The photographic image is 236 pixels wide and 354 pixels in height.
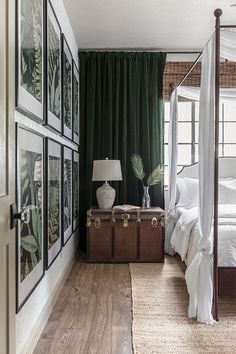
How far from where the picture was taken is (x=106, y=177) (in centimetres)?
465

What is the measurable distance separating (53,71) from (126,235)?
7.68 ft

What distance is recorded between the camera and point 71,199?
434 centimetres

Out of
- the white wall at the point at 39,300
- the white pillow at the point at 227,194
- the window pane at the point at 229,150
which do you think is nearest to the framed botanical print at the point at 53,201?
the white wall at the point at 39,300

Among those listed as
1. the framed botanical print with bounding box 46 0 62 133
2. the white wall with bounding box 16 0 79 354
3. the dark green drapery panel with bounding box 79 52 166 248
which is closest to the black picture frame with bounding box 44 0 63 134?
the framed botanical print with bounding box 46 0 62 133

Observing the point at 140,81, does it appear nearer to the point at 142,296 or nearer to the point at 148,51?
the point at 148,51

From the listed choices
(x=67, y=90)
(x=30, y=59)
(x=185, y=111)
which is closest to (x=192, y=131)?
(x=185, y=111)

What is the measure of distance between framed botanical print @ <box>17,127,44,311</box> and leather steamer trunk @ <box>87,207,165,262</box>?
200 cm

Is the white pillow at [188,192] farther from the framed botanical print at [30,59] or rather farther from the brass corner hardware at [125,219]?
the framed botanical print at [30,59]

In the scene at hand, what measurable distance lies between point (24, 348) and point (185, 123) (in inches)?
160

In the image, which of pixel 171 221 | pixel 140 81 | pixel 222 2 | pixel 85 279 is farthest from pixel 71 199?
pixel 222 2

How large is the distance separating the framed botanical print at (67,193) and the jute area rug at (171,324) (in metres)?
0.90

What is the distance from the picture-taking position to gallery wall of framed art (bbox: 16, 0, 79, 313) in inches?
81.0

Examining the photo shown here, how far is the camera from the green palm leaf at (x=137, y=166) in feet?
16.7

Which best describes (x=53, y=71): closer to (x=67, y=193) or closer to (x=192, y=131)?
(x=67, y=193)
